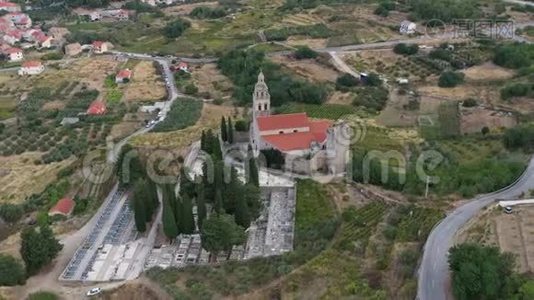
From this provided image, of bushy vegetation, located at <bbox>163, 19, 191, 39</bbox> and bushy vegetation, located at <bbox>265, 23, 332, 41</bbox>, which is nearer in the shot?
bushy vegetation, located at <bbox>265, 23, 332, 41</bbox>

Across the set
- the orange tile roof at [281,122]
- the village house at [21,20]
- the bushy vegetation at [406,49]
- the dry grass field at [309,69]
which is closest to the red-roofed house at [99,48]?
the village house at [21,20]

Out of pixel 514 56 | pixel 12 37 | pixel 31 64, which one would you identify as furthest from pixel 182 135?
pixel 12 37

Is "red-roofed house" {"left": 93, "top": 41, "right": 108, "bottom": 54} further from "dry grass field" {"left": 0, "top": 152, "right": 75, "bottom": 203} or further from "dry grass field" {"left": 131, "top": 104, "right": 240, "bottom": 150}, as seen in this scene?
"dry grass field" {"left": 0, "top": 152, "right": 75, "bottom": 203}

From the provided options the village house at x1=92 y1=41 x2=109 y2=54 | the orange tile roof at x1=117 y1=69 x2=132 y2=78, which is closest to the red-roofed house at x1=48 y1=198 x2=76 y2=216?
the orange tile roof at x1=117 y1=69 x2=132 y2=78

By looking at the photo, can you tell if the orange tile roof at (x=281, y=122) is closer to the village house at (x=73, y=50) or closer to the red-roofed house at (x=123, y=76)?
the red-roofed house at (x=123, y=76)

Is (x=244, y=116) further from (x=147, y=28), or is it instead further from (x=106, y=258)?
(x=147, y=28)

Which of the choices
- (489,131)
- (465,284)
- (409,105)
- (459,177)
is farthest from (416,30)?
(465,284)
